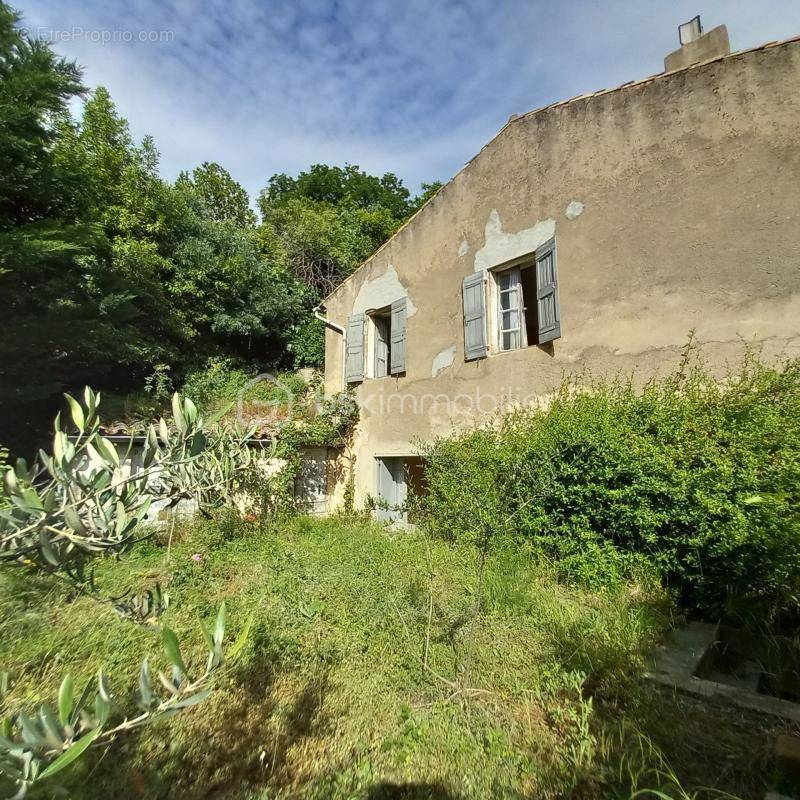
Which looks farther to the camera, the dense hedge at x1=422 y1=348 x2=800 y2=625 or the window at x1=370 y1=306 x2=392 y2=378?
the window at x1=370 y1=306 x2=392 y2=378

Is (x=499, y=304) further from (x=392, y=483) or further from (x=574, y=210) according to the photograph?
(x=392, y=483)

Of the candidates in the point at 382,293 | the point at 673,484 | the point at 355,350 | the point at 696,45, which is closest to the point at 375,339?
the point at 355,350

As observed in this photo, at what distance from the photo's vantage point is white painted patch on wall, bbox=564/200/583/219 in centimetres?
529

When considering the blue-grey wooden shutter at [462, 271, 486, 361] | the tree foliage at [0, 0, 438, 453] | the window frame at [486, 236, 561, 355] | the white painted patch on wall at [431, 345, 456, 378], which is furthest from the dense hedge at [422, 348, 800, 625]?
the tree foliage at [0, 0, 438, 453]

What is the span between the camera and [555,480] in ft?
14.7

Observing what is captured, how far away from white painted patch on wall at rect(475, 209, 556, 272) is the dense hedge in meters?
2.15

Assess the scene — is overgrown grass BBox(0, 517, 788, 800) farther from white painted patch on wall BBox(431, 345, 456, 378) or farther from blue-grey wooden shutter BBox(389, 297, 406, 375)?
blue-grey wooden shutter BBox(389, 297, 406, 375)

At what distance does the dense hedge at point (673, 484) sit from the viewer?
11.1 ft

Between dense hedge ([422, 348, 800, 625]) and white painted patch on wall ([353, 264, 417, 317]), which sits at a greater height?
white painted patch on wall ([353, 264, 417, 317])

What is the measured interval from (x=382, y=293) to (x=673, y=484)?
5822mm

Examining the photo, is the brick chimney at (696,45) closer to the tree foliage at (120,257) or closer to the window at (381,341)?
the window at (381,341)

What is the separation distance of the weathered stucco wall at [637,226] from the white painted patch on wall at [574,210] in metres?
0.02

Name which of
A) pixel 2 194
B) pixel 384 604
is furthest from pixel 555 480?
pixel 2 194

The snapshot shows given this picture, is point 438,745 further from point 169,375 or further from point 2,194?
point 169,375
